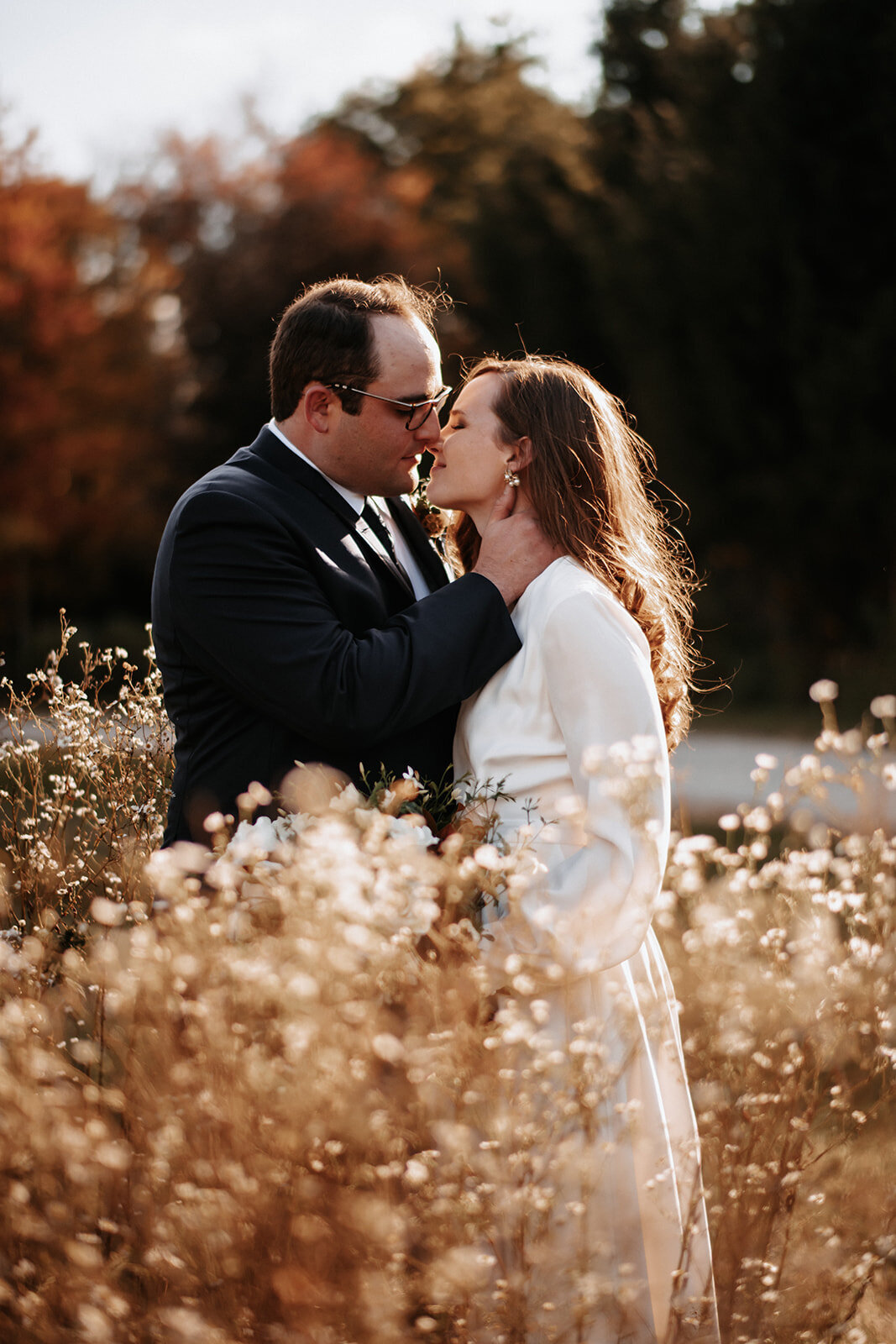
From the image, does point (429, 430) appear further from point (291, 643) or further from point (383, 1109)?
point (383, 1109)

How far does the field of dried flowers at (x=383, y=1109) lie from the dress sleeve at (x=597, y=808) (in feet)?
0.41

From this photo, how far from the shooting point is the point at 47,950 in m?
2.82

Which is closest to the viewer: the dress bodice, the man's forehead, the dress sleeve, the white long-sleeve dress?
the white long-sleeve dress

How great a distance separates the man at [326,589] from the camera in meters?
2.68

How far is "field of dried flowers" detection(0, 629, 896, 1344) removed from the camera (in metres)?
1.82

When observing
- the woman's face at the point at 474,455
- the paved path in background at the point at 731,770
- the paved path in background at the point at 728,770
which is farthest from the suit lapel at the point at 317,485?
the paved path in background at the point at 728,770

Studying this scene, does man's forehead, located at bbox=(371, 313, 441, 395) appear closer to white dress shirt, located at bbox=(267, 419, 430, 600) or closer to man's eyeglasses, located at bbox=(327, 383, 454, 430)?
man's eyeglasses, located at bbox=(327, 383, 454, 430)

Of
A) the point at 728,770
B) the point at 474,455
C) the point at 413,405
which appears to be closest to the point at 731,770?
the point at 728,770

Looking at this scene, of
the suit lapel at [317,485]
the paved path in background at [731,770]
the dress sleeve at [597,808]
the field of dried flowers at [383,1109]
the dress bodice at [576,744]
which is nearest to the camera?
the field of dried flowers at [383,1109]

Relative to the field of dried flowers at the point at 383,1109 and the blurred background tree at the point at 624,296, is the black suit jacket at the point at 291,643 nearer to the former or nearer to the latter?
the field of dried flowers at the point at 383,1109

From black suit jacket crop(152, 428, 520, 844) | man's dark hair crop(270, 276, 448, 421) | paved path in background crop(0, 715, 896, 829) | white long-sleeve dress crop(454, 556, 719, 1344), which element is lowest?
paved path in background crop(0, 715, 896, 829)

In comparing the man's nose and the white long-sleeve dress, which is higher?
the man's nose

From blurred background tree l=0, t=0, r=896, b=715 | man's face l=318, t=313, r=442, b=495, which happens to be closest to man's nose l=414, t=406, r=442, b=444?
man's face l=318, t=313, r=442, b=495

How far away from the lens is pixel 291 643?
269cm
